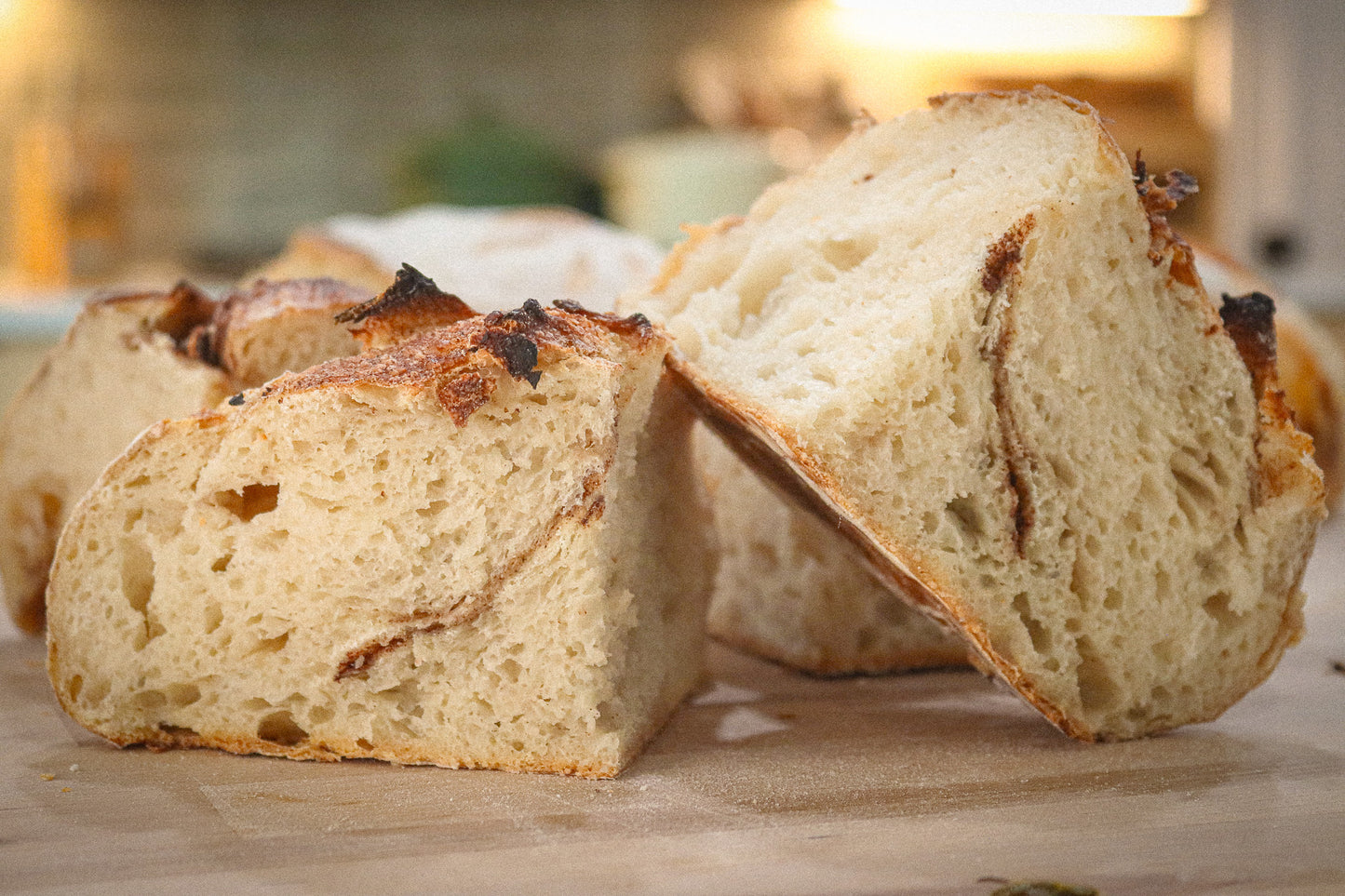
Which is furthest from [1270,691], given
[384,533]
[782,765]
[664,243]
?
[664,243]

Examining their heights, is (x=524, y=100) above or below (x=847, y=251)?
above

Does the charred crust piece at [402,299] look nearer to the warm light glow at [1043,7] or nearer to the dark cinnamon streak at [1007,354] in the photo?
the dark cinnamon streak at [1007,354]

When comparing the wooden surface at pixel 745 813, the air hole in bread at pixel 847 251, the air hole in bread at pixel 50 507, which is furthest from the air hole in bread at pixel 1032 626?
the air hole in bread at pixel 50 507

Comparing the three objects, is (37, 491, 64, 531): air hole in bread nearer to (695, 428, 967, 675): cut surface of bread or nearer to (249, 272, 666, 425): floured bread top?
(249, 272, 666, 425): floured bread top

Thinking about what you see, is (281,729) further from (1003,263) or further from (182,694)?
(1003,263)

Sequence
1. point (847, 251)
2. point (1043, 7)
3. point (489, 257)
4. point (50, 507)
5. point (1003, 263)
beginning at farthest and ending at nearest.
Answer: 1. point (1043, 7)
2. point (489, 257)
3. point (50, 507)
4. point (847, 251)
5. point (1003, 263)

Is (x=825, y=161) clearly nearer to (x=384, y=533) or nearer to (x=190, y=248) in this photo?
(x=384, y=533)

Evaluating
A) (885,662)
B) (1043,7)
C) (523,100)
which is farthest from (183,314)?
(1043,7)
